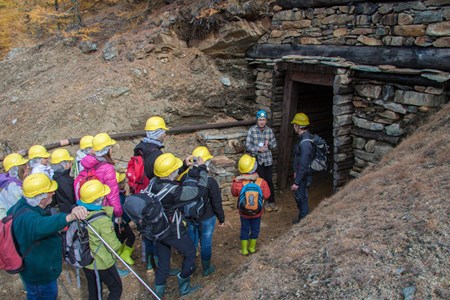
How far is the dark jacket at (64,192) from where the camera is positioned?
5.09 metres

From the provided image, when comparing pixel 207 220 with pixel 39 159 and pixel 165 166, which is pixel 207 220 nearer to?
pixel 165 166

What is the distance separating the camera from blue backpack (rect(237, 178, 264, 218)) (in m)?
5.48

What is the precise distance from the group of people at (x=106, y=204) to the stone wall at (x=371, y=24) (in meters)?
1.97

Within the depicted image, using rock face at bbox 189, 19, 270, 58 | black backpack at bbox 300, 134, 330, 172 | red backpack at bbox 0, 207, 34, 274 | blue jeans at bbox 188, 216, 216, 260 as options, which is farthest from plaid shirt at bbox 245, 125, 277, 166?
red backpack at bbox 0, 207, 34, 274

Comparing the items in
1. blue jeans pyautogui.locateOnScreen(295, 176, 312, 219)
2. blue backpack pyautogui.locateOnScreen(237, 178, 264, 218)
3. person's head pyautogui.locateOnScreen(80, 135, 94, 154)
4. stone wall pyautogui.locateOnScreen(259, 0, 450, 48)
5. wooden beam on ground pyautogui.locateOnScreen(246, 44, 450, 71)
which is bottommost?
blue jeans pyautogui.locateOnScreen(295, 176, 312, 219)

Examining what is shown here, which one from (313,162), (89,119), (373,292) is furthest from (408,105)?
(89,119)

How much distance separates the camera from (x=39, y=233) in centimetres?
361

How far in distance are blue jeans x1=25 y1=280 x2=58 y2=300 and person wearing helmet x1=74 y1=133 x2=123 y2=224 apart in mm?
1290

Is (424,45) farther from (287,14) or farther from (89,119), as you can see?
(89,119)

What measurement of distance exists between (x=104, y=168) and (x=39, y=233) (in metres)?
1.55

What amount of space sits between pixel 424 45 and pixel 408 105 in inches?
39.4

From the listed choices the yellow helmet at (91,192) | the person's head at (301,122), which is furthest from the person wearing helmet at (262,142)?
the yellow helmet at (91,192)

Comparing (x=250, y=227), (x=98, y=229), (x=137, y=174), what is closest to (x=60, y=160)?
(x=137, y=174)

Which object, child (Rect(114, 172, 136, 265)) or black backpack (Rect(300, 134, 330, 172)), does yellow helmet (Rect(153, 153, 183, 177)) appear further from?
black backpack (Rect(300, 134, 330, 172))
